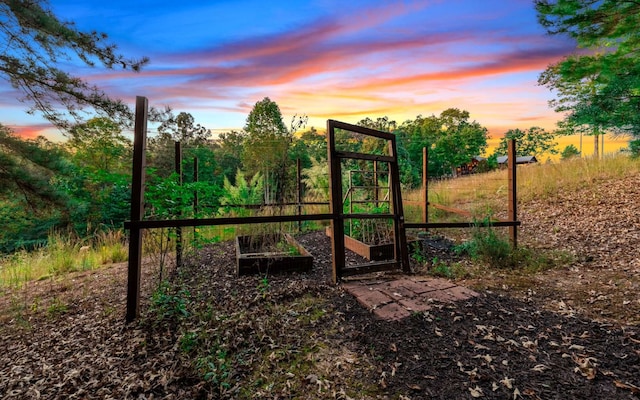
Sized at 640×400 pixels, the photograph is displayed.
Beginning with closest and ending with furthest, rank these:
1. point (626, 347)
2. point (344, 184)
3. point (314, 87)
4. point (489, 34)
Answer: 1. point (626, 347)
2. point (489, 34)
3. point (314, 87)
4. point (344, 184)

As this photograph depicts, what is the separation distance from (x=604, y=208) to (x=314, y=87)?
24.5 ft

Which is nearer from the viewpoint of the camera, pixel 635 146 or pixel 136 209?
pixel 136 209

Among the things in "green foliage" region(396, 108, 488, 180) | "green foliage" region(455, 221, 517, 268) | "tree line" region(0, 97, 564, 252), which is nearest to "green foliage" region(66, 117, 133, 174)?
"tree line" region(0, 97, 564, 252)

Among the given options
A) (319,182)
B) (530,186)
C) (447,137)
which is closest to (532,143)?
(447,137)

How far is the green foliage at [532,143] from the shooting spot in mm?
34938

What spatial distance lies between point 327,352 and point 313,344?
15 cm

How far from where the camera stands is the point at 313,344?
236cm

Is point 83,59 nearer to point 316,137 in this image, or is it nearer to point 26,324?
point 26,324

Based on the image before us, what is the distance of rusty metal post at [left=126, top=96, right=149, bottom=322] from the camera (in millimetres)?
2719

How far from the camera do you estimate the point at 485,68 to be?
6.27 m

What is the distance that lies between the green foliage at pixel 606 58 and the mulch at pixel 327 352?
5.82m

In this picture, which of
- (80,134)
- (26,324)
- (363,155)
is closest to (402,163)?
(363,155)

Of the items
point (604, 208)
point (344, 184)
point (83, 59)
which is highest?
point (83, 59)

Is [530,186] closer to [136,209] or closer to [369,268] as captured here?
[369,268]
